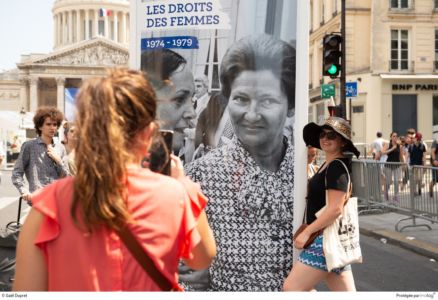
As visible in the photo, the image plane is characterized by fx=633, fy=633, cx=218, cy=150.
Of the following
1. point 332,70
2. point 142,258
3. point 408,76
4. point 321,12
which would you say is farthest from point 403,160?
point 321,12

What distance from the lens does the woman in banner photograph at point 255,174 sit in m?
3.08

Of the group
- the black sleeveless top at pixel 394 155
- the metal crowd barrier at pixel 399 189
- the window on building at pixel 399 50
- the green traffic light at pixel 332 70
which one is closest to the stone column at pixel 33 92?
the window on building at pixel 399 50

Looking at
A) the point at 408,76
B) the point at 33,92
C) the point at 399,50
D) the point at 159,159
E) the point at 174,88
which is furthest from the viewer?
the point at 33,92

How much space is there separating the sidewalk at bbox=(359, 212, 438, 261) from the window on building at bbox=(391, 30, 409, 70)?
22.4 meters

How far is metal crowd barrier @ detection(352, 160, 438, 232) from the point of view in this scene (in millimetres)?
8906

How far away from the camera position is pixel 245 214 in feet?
10.2

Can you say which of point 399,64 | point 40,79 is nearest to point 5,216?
point 399,64

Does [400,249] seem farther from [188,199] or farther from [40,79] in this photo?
[40,79]

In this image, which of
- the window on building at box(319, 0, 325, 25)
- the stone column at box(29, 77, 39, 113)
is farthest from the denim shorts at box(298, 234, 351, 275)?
the stone column at box(29, 77, 39, 113)

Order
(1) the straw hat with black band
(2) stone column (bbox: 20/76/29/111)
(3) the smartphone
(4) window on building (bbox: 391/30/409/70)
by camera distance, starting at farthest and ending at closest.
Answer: (2) stone column (bbox: 20/76/29/111) → (4) window on building (bbox: 391/30/409/70) → (1) the straw hat with black band → (3) the smartphone

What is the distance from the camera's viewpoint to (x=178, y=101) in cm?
322

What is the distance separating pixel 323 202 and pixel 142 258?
1802mm

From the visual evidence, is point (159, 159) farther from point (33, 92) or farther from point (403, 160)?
point (33, 92)

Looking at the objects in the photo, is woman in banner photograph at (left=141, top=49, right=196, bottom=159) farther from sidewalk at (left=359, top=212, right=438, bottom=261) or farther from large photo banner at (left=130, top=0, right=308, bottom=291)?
sidewalk at (left=359, top=212, right=438, bottom=261)
